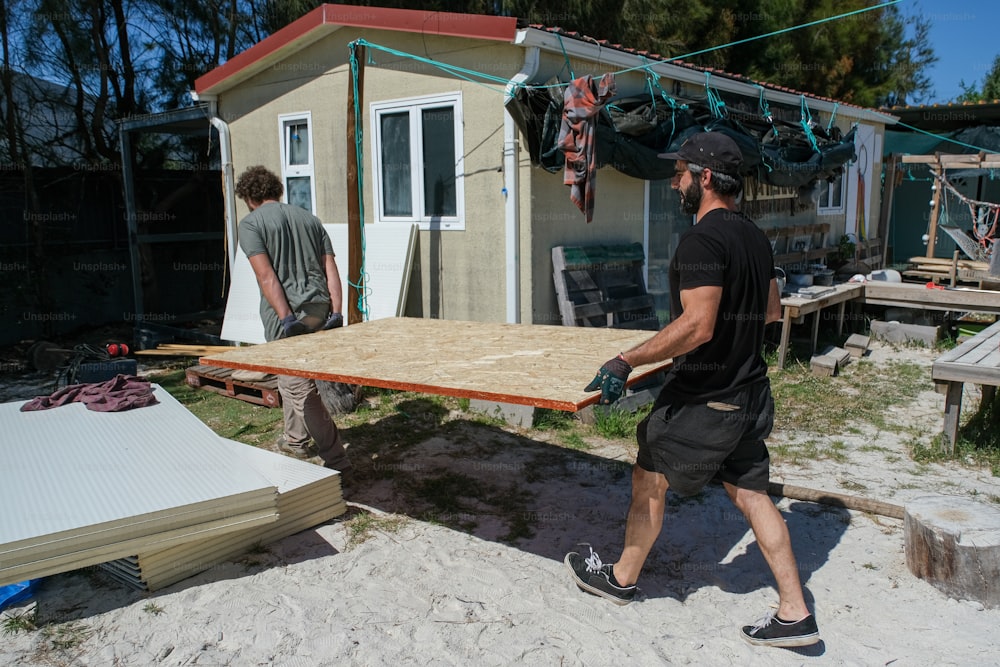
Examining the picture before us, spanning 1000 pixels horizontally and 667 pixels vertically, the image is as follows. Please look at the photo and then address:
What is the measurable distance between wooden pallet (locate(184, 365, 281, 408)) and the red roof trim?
3.48 m

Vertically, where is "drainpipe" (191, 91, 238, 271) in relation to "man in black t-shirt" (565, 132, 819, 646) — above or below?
above

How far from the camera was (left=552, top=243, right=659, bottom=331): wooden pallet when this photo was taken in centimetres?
675

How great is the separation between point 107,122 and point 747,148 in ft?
30.4

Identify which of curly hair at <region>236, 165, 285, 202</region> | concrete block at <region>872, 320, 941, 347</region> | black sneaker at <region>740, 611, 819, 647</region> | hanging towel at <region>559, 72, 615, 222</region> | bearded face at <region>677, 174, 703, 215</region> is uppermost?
hanging towel at <region>559, 72, 615, 222</region>

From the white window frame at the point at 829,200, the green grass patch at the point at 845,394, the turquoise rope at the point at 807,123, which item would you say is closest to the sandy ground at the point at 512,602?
the green grass patch at the point at 845,394

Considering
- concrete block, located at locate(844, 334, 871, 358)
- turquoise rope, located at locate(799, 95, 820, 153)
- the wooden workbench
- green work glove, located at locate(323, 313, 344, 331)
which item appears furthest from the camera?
turquoise rope, located at locate(799, 95, 820, 153)

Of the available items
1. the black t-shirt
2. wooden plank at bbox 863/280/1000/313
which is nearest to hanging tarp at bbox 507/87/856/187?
wooden plank at bbox 863/280/1000/313

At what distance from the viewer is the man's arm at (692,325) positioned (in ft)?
9.08

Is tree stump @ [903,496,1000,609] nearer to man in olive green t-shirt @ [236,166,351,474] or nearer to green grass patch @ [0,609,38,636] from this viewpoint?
man in olive green t-shirt @ [236,166,351,474]

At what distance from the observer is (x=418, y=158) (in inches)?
286

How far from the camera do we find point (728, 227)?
2.90 meters

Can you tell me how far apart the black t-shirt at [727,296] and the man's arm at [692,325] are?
0.16 ft

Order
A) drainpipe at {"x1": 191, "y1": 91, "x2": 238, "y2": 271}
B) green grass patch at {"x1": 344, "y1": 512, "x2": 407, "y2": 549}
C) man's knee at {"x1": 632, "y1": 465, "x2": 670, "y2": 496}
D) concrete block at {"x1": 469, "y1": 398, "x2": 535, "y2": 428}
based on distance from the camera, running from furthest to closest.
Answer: drainpipe at {"x1": 191, "y1": 91, "x2": 238, "y2": 271}, concrete block at {"x1": 469, "y1": 398, "x2": 535, "y2": 428}, green grass patch at {"x1": 344, "y1": 512, "x2": 407, "y2": 549}, man's knee at {"x1": 632, "y1": 465, "x2": 670, "y2": 496}

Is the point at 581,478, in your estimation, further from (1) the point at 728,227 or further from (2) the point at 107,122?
(2) the point at 107,122
